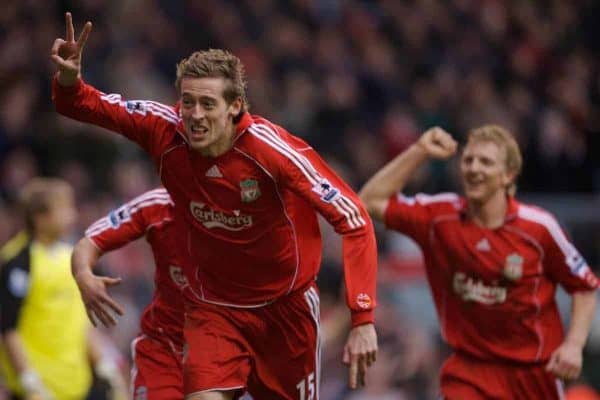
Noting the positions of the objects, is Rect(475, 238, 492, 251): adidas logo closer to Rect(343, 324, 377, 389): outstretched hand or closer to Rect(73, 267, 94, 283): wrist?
Rect(343, 324, 377, 389): outstretched hand

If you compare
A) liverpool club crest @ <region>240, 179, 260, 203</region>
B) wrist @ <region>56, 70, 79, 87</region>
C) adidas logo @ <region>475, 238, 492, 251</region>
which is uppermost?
wrist @ <region>56, 70, 79, 87</region>

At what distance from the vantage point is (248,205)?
6.70m

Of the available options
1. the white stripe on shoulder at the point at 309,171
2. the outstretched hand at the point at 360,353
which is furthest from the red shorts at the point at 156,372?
the white stripe on shoulder at the point at 309,171

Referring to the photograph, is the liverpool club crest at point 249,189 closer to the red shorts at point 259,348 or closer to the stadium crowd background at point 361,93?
the red shorts at point 259,348

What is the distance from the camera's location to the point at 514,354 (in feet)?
26.0

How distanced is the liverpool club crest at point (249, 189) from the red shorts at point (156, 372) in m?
1.15

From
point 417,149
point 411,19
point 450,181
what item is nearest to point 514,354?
point 417,149

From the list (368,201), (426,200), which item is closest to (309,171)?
(368,201)

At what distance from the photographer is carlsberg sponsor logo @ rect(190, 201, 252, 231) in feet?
22.1

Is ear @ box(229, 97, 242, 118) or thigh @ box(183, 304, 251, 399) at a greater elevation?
ear @ box(229, 97, 242, 118)

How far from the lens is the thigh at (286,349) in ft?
23.0

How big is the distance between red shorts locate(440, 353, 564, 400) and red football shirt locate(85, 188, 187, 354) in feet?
5.31

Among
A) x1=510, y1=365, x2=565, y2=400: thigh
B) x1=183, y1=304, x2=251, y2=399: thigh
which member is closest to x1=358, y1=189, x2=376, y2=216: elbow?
x1=510, y1=365, x2=565, y2=400: thigh

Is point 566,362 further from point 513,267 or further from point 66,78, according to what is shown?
point 66,78
